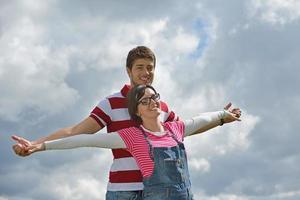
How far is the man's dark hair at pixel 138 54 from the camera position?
25.1ft

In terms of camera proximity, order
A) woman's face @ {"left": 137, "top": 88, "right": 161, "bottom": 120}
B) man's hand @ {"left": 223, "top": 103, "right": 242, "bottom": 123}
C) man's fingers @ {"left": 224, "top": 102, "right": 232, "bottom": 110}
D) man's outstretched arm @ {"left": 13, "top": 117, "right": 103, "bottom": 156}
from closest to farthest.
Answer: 1. woman's face @ {"left": 137, "top": 88, "right": 161, "bottom": 120}
2. man's outstretched arm @ {"left": 13, "top": 117, "right": 103, "bottom": 156}
3. man's hand @ {"left": 223, "top": 103, "right": 242, "bottom": 123}
4. man's fingers @ {"left": 224, "top": 102, "right": 232, "bottom": 110}

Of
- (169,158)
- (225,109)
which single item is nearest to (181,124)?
(169,158)

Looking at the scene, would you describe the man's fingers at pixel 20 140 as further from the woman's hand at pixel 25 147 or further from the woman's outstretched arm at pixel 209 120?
the woman's outstretched arm at pixel 209 120

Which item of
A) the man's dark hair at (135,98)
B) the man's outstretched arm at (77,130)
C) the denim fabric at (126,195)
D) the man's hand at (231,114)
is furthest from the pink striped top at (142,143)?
the man's hand at (231,114)

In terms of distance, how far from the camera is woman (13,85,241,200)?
6758mm

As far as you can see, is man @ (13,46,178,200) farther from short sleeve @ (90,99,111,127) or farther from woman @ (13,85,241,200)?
woman @ (13,85,241,200)

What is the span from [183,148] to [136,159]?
0.60 m

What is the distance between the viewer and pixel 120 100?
7680 mm

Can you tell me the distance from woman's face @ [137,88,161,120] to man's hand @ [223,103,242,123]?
157 cm

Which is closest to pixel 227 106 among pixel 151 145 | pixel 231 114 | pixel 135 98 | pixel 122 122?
pixel 231 114

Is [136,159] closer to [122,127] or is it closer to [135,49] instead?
[122,127]

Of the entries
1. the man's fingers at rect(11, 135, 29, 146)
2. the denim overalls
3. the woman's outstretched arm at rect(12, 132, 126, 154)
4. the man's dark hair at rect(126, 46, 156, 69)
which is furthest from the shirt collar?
the man's fingers at rect(11, 135, 29, 146)

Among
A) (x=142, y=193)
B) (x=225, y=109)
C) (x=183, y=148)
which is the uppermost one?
(x=225, y=109)

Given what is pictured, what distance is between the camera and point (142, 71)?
25.1ft
